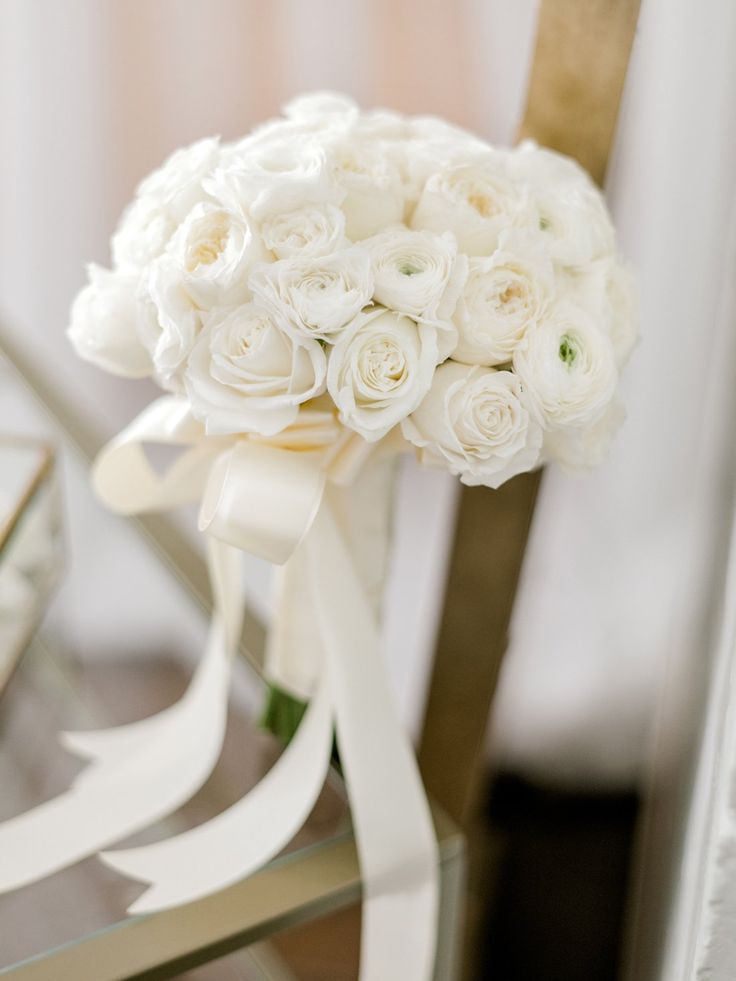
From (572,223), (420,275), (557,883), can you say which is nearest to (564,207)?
(572,223)

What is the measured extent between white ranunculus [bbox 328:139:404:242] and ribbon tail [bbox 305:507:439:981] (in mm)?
182

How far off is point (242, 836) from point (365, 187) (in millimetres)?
407

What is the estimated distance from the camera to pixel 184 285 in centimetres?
48

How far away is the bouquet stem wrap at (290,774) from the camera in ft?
1.74

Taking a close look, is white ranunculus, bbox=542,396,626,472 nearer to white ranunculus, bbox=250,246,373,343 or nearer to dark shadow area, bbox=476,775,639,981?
white ranunculus, bbox=250,246,373,343

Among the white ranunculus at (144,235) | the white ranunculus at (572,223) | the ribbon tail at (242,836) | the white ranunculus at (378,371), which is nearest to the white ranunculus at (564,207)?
the white ranunculus at (572,223)

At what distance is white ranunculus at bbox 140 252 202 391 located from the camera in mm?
476

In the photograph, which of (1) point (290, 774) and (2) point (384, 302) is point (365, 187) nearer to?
(2) point (384, 302)

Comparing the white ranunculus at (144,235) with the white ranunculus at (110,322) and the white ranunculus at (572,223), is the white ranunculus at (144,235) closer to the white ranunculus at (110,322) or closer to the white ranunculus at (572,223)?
the white ranunculus at (110,322)

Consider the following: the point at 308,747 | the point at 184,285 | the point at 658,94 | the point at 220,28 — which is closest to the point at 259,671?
the point at 308,747

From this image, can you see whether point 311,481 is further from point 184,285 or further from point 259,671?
point 259,671

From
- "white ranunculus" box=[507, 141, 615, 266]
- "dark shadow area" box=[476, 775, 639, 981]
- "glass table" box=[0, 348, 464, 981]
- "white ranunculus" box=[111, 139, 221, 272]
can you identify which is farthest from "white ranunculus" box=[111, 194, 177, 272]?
"dark shadow area" box=[476, 775, 639, 981]

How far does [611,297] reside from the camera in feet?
1.75

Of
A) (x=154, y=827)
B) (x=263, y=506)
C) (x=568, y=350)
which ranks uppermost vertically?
(x=568, y=350)
